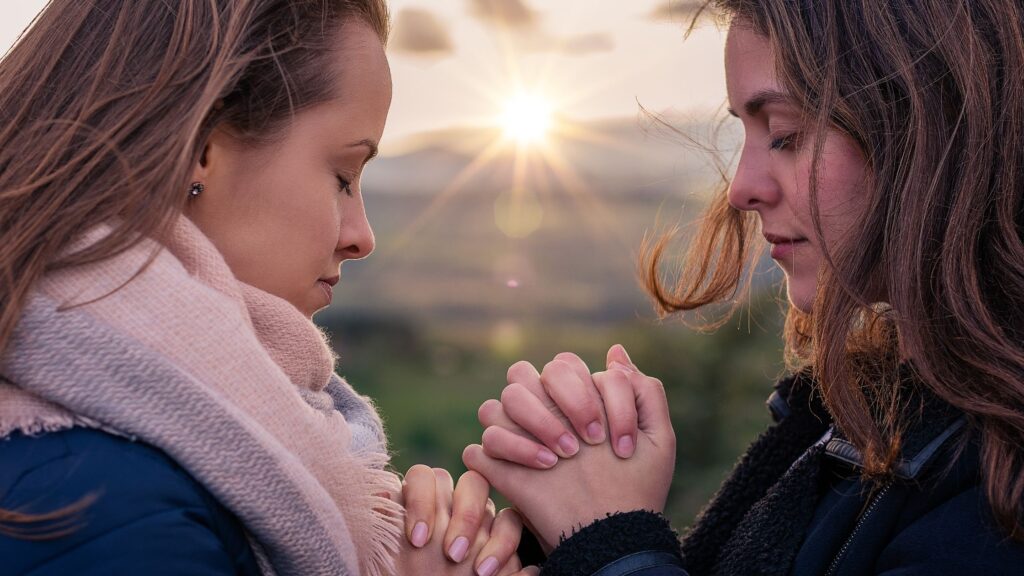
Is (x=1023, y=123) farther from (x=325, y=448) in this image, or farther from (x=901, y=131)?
(x=325, y=448)

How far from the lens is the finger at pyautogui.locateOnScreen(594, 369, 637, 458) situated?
192 cm

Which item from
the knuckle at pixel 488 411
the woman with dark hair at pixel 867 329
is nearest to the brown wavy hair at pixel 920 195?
the woman with dark hair at pixel 867 329

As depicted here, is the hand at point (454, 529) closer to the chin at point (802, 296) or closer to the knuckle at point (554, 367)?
the knuckle at point (554, 367)

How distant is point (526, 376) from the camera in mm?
2084

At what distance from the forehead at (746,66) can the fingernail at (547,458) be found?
2.64 ft

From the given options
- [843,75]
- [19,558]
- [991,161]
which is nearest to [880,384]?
[991,161]

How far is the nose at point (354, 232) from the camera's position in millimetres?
1846

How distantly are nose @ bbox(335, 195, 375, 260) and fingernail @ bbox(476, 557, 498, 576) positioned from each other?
663mm

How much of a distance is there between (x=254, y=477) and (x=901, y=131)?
1.26 meters

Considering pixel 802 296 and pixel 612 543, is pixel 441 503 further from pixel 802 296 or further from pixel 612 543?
pixel 802 296

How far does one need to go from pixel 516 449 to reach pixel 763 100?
86 centimetres

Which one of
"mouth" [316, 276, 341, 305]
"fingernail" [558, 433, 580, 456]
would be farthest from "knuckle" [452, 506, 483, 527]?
"mouth" [316, 276, 341, 305]

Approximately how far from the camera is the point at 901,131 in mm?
1701

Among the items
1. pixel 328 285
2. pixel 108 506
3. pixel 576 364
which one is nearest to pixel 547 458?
pixel 576 364
